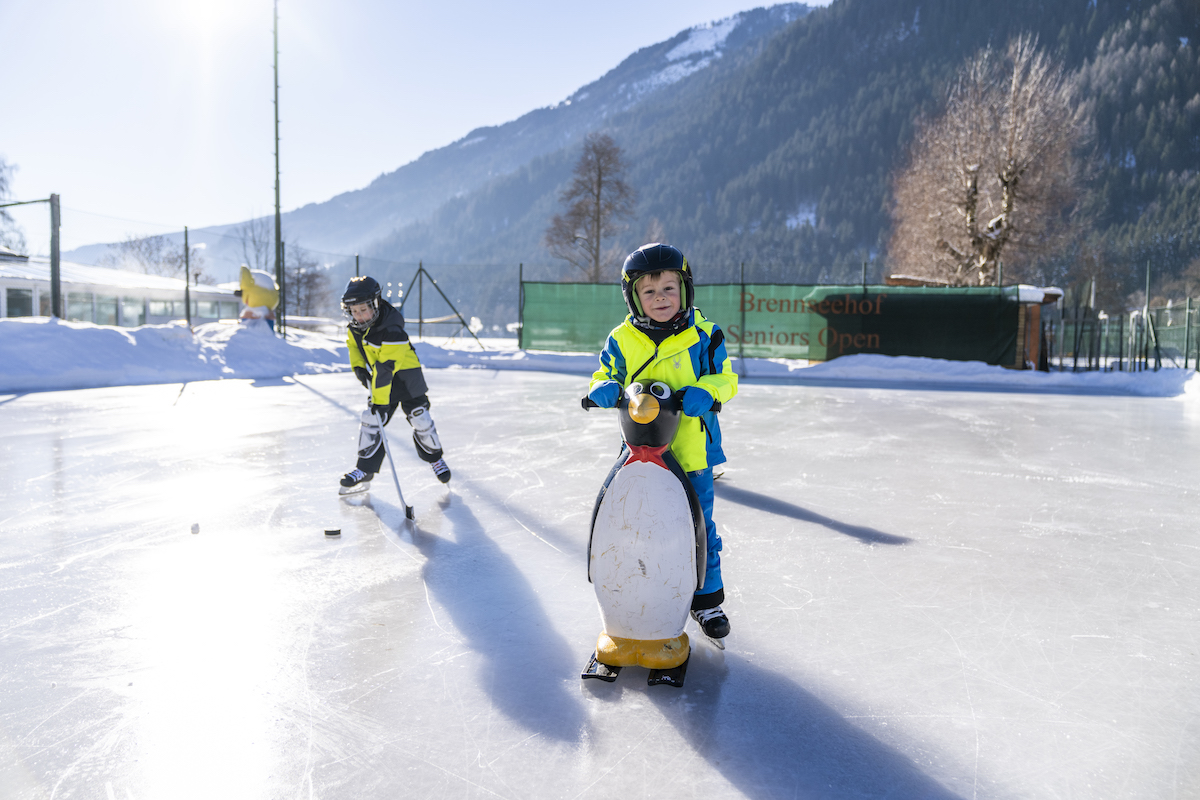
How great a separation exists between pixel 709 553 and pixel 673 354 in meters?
0.82

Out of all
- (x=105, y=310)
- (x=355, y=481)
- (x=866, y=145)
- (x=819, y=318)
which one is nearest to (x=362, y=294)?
(x=355, y=481)

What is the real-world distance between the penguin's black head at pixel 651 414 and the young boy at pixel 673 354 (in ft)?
0.18

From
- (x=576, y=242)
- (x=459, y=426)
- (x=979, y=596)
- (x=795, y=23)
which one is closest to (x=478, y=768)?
(x=979, y=596)

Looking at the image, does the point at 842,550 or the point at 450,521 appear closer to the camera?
the point at 842,550

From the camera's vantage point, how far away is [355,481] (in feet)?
17.3

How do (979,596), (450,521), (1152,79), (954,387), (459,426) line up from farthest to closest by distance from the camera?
1. (1152,79)
2. (954,387)
3. (459,426)
4. (450,521)
5. (979,596)

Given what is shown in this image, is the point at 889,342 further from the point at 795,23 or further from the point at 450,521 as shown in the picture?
the point at 795,23

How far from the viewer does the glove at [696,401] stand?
7.98 ft

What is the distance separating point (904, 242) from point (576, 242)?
62.9ft

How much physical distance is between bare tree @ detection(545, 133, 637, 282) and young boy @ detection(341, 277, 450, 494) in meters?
35.7

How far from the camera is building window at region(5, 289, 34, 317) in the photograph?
3009cm

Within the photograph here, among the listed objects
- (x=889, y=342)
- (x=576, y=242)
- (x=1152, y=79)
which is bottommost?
(x=889, y=342)

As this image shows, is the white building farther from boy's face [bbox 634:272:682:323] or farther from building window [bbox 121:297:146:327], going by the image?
boy's face [bbox 634:272:682:323]

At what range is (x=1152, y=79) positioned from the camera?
112 meters
